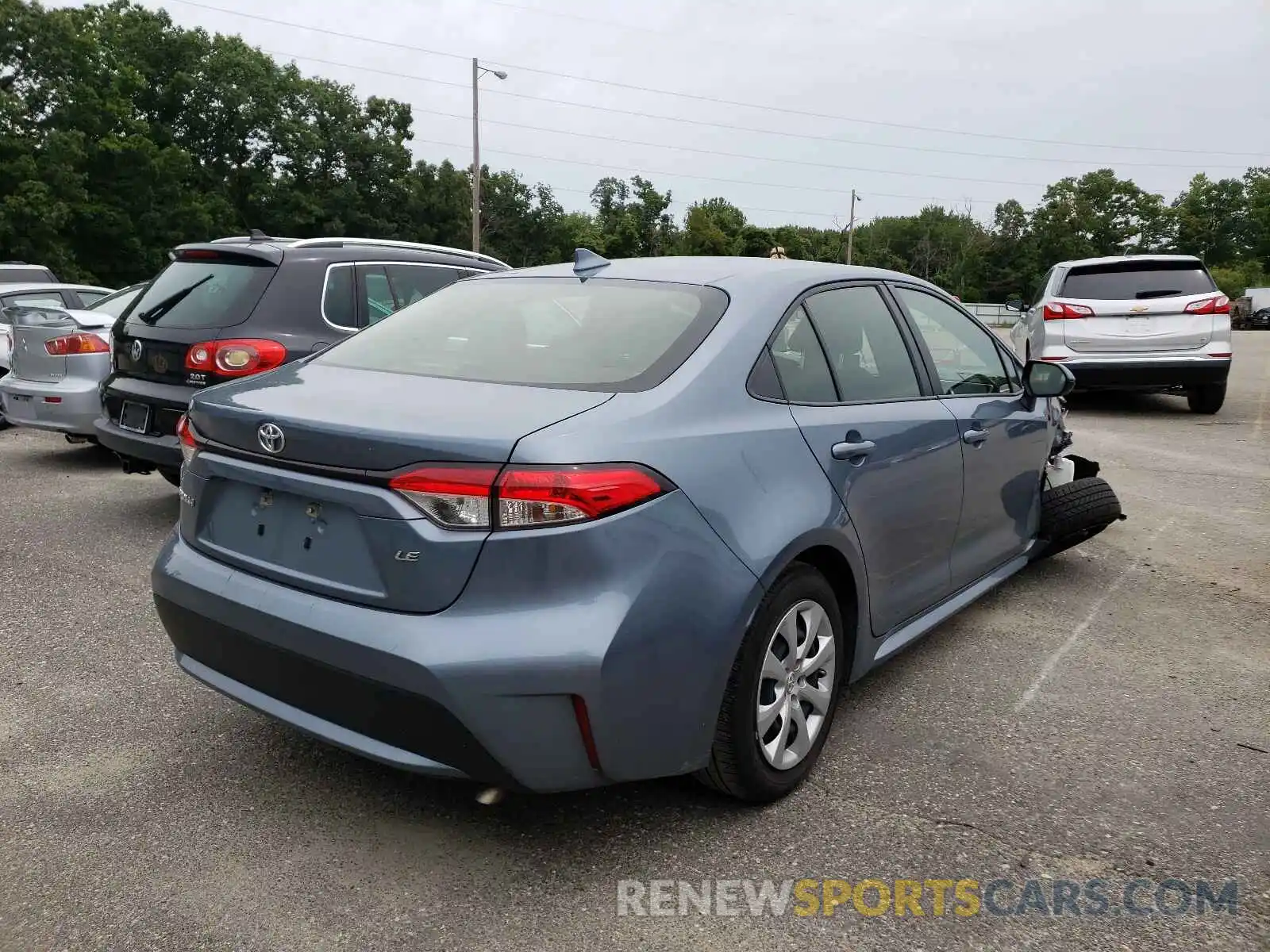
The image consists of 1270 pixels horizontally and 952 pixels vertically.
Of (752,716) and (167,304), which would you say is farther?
(167,304)

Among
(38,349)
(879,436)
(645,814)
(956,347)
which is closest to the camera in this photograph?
(645,814)

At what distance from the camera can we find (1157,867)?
2.59m

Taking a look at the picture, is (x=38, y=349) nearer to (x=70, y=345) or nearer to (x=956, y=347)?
(x=70, y=345)

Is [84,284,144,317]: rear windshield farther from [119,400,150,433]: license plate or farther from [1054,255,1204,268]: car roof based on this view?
[1054,255,1204,268]: car roof

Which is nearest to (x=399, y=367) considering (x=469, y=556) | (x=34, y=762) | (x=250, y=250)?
(x=469, y=556)

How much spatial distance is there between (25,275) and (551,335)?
13.0 meters

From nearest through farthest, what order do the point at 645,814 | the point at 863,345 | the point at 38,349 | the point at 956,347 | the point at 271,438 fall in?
the point at 271,438, the point at 645,814, the point at 863,345, the point at 956,347, the point at 38,349

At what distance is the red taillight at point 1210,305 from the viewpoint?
33.5ft

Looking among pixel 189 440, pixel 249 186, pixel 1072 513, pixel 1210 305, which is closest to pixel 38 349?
pixel 189 440

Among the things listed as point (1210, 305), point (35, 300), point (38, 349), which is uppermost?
point (1210, 305)

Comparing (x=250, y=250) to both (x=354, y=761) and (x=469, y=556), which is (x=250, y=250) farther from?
(x=469, y=556)

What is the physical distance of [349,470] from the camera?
2396 mm

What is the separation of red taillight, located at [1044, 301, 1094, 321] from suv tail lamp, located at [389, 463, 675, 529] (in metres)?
9.46

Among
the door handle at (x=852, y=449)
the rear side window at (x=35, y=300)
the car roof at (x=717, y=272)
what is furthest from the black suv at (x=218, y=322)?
the rear side window at (x=35, y=300)
